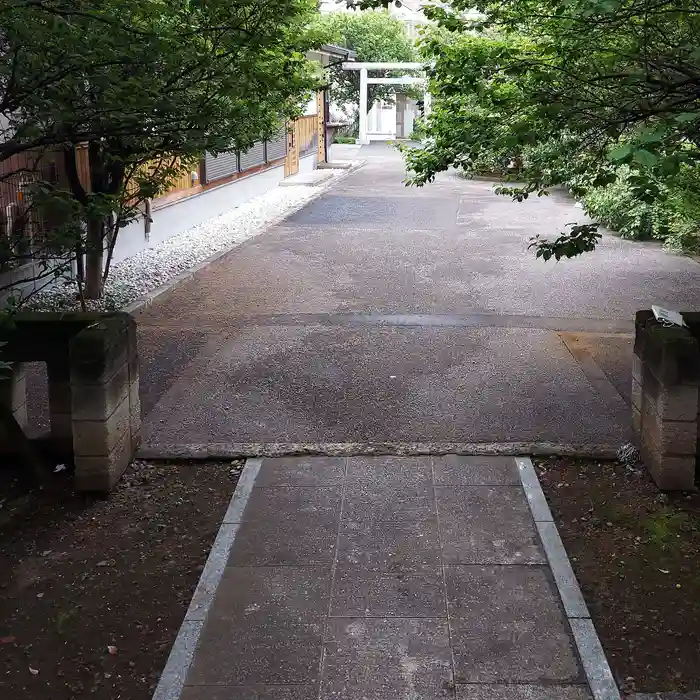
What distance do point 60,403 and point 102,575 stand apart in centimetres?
157

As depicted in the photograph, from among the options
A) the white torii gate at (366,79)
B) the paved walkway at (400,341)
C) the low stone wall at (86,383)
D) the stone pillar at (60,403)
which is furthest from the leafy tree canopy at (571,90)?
the white torii gate at (366,79)

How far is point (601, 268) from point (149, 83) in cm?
1054

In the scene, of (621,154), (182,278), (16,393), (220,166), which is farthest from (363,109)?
(621,154)

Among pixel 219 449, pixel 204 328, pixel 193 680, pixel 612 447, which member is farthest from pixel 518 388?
pixel 193 680

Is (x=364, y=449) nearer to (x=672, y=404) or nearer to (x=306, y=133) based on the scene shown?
(x=672, y=404)

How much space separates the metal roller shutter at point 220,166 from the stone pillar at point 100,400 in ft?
41.4

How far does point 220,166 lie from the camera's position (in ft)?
64.1

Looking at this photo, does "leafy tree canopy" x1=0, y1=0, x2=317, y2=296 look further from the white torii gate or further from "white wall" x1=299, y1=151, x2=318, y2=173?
the white torii gate

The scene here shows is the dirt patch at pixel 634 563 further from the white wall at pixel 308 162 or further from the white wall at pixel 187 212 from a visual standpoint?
the white wall at pixel 308 162

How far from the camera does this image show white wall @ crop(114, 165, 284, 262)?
1415 cm

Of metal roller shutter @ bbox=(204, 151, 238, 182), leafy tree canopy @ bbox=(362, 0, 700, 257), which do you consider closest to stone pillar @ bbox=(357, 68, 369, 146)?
metal roller shutter @ bbox=(204, 151, 238, 182)

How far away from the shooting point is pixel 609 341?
973cm

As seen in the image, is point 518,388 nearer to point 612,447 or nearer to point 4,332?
point 612,447

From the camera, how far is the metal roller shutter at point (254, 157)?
21.7 meters
